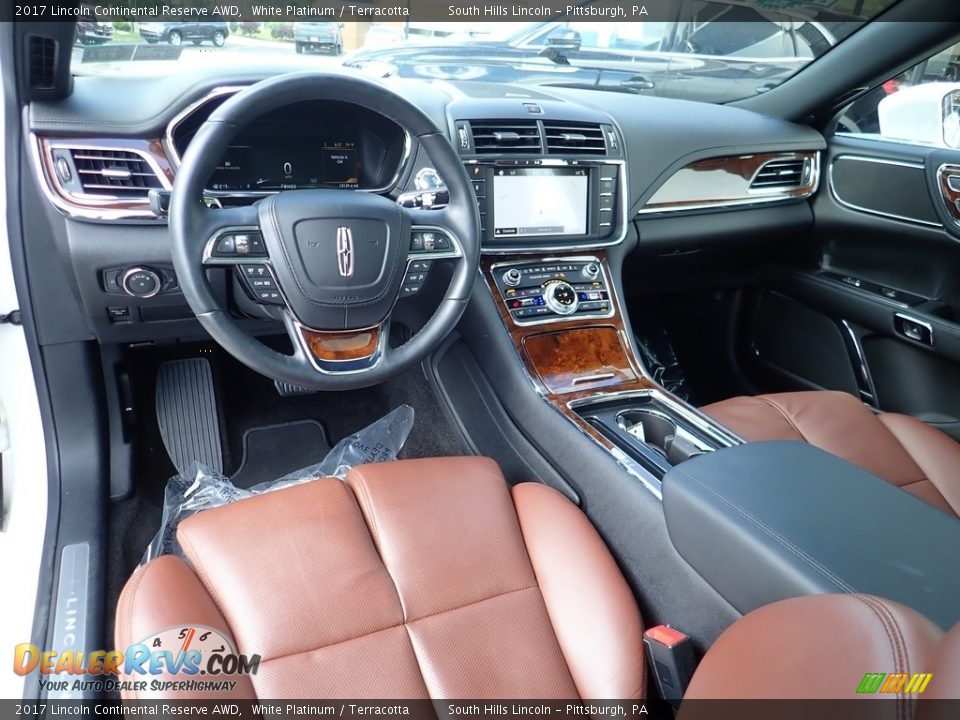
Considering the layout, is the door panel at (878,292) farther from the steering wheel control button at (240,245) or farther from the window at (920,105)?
the steering wheel control button at (240,245)

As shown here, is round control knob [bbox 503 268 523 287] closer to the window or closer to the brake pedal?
the brake pedal

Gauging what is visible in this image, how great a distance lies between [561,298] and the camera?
1923 millimetres

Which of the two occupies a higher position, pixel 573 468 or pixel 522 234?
pixel 522 234

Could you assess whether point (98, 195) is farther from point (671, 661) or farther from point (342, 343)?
point (671, 661)

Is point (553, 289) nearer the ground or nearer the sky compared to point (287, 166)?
nearer the ground

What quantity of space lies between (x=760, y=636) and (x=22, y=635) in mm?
1354

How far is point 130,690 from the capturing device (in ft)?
3.21

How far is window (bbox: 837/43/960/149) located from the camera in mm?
2242

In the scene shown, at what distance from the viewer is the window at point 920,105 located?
2.24 meters

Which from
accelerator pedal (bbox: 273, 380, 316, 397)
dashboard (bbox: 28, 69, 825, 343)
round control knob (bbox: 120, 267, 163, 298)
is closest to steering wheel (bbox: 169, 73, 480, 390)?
dashboard (bbox: 28, 69, 825, 343)

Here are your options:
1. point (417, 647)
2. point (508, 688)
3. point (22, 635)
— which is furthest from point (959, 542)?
point (22, 635)

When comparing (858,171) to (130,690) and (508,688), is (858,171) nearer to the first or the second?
(508,688)

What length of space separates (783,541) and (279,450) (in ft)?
4.91

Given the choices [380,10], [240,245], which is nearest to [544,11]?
[380,10]
